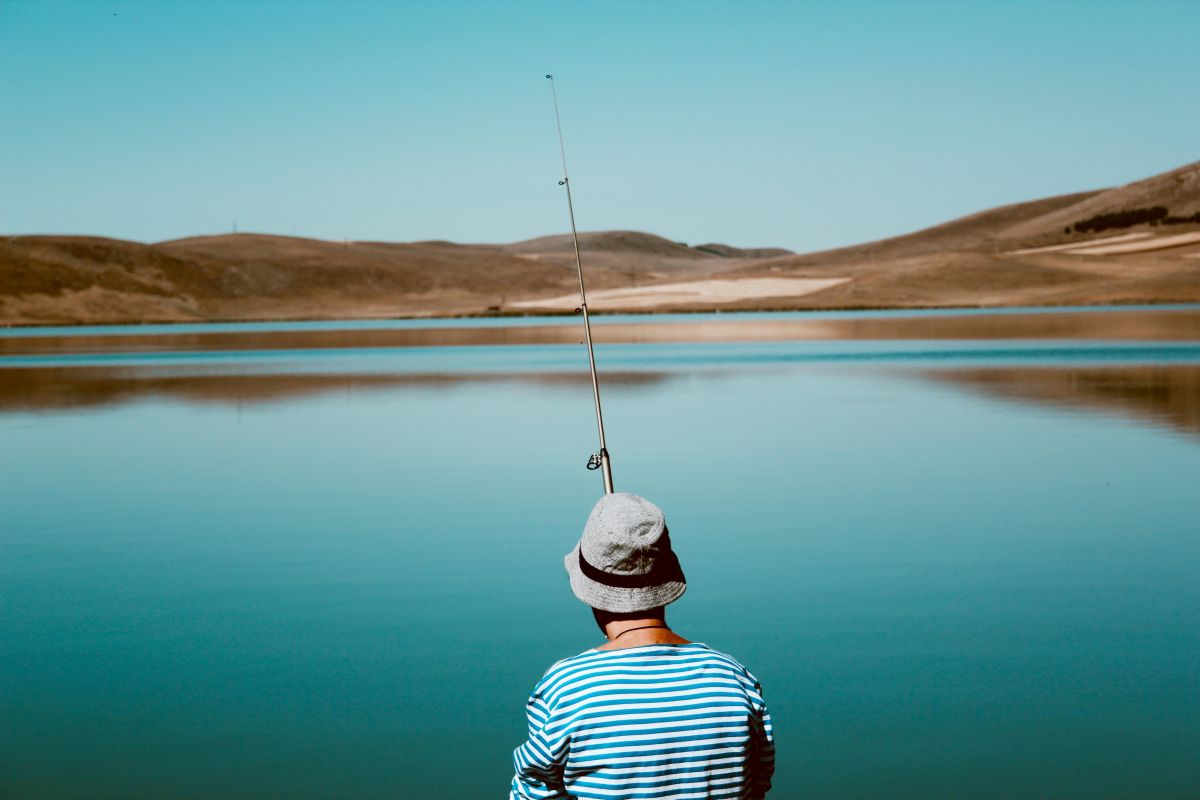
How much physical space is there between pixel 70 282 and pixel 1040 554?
121911 millimetres

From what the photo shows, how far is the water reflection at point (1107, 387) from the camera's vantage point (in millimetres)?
15320

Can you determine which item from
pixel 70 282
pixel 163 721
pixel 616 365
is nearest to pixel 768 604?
pixel 163 721

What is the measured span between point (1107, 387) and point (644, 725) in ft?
59.7

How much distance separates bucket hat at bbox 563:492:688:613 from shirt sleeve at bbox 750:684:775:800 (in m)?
0.22

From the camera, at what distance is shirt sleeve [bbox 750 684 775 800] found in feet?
6.92

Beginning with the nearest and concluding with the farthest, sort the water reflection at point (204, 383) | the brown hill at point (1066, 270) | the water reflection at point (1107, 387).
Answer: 1. the water reflection at point (1107, 387)
2. the water reflection at point (204, 383)
3. the brown hill at point (1066, 270)

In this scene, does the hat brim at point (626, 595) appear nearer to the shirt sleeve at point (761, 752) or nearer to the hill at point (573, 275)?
the shirt sleeve at point (761, 752)

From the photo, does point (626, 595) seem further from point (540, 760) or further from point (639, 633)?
point (540, 760)

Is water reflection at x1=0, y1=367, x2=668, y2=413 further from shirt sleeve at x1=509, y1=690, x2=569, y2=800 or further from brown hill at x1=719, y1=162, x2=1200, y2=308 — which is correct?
brown hill at x1=719, y1=162, x2=1200, y2=308

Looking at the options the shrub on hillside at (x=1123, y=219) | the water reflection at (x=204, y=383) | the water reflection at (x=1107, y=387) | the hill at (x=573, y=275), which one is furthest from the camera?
the shrub on hillside at (x=1123, y=219)

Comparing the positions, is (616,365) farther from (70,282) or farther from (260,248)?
(260,248)

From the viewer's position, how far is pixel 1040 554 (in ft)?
23.5

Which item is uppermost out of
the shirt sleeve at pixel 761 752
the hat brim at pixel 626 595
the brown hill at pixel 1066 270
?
the hat brim at pixel 626 595

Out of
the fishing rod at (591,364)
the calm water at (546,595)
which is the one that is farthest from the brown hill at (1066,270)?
the fishing rod at (591,364)
